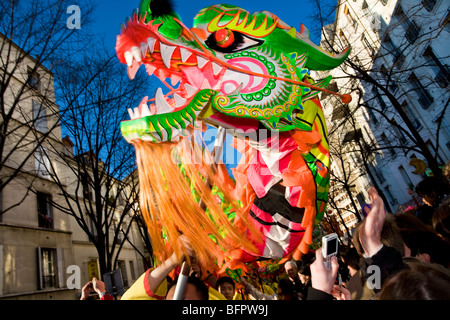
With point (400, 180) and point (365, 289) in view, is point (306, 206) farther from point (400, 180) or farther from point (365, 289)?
point (400, 180)

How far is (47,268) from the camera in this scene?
42.8ft

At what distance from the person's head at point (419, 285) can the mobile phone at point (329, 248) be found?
329mm

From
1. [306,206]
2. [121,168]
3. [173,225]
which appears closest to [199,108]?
[173,225]

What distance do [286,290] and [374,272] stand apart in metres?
2.46

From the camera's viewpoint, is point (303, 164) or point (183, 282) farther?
point (303, 164)

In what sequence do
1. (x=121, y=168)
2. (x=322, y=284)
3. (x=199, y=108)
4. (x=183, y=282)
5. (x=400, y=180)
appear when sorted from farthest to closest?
(x=400, y=180), (x=121, y=168), (x=199, y=108), (x=322, y=284), (x=183, y=282)

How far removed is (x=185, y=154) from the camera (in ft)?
4.96

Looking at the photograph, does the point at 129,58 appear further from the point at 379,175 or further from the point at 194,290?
the point at 379,175

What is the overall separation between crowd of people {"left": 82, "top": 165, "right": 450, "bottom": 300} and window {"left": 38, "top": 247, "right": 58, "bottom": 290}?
12.0 metres

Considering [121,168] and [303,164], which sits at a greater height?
[121,168]

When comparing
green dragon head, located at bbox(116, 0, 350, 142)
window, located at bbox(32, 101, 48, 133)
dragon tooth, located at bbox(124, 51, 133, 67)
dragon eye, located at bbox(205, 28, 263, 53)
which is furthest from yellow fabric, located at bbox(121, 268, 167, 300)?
window, located at bbox(32, 101, 48, 133)

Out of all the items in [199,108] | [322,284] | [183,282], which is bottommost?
[322,284]
